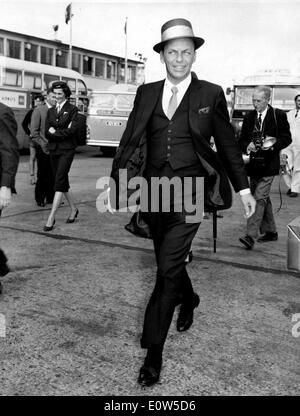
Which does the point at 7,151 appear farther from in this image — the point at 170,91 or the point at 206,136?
the point at 206,136

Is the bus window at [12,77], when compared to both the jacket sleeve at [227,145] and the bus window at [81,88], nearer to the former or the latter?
the bus window at [81,88]

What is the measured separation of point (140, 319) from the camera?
389 cm

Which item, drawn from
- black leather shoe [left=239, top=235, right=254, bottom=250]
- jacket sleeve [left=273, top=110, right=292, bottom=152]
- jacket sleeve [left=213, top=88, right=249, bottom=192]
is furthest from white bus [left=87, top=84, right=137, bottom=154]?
jacket sleeve [left=213, top=88, right=249, bottom=192]

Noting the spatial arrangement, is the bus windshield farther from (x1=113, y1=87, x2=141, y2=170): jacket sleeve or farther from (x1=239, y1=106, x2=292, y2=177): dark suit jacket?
→ (x1=113, y1=87, x2=141, y2=170): jacket sleeve

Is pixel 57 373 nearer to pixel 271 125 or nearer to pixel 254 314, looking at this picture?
pixel 254 314

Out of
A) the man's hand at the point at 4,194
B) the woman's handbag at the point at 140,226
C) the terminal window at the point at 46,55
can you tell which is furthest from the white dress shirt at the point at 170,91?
the terminal window at the point at 46,55

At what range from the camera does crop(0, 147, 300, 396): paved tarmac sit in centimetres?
296

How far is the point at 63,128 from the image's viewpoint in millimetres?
7074

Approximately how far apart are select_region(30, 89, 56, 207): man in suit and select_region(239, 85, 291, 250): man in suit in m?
3.56

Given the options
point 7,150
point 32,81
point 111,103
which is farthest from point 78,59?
point 7,150

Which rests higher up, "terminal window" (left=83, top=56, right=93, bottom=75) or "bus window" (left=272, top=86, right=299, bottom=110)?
"terminal window" (left=83, top=56, right=93, bottom=75)

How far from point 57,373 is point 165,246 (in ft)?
3.10

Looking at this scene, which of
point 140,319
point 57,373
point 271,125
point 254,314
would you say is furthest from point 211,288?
point 271,125
